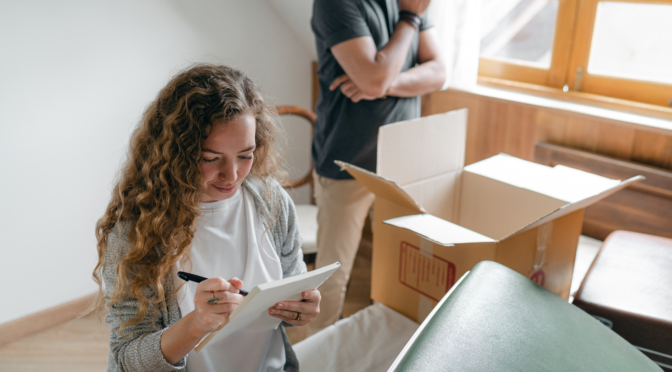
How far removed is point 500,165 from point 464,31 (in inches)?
33.0

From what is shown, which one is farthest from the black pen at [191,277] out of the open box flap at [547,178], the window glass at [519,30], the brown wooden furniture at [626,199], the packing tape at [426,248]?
the window glass at [519,30]

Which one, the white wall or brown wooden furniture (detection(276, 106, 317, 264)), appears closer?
the white wall

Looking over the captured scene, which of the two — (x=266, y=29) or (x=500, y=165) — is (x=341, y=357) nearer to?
(x=500, y=165)

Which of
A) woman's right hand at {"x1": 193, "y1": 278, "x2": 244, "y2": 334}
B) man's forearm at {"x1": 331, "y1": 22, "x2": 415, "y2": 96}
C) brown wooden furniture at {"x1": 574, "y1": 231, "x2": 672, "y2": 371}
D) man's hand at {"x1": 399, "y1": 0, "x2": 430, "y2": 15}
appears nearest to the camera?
woman's right hand at {"x1": 193, "y1": 278, "x2": 244, "y2": 334}

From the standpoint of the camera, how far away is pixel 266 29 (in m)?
2.54

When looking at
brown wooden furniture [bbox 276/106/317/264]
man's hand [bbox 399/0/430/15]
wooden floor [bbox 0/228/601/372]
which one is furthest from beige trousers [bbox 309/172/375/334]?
man's hand [bbox 399/0/430/15]

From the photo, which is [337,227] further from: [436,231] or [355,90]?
[436,231]

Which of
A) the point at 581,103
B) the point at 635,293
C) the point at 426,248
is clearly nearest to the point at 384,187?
the point at 426,248

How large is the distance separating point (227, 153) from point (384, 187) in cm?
38

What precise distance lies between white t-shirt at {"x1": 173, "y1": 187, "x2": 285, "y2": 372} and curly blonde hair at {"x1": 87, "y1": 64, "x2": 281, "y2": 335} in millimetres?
51

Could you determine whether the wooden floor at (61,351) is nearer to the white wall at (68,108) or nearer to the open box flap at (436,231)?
the white wall at (68,108)

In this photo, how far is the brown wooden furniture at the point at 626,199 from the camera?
1.73 m

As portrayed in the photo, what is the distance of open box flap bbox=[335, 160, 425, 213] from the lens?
111 cm

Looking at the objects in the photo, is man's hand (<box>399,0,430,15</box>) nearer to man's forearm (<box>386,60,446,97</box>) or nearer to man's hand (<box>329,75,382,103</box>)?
man's forearm (<box>386,60,446,97</box>)
